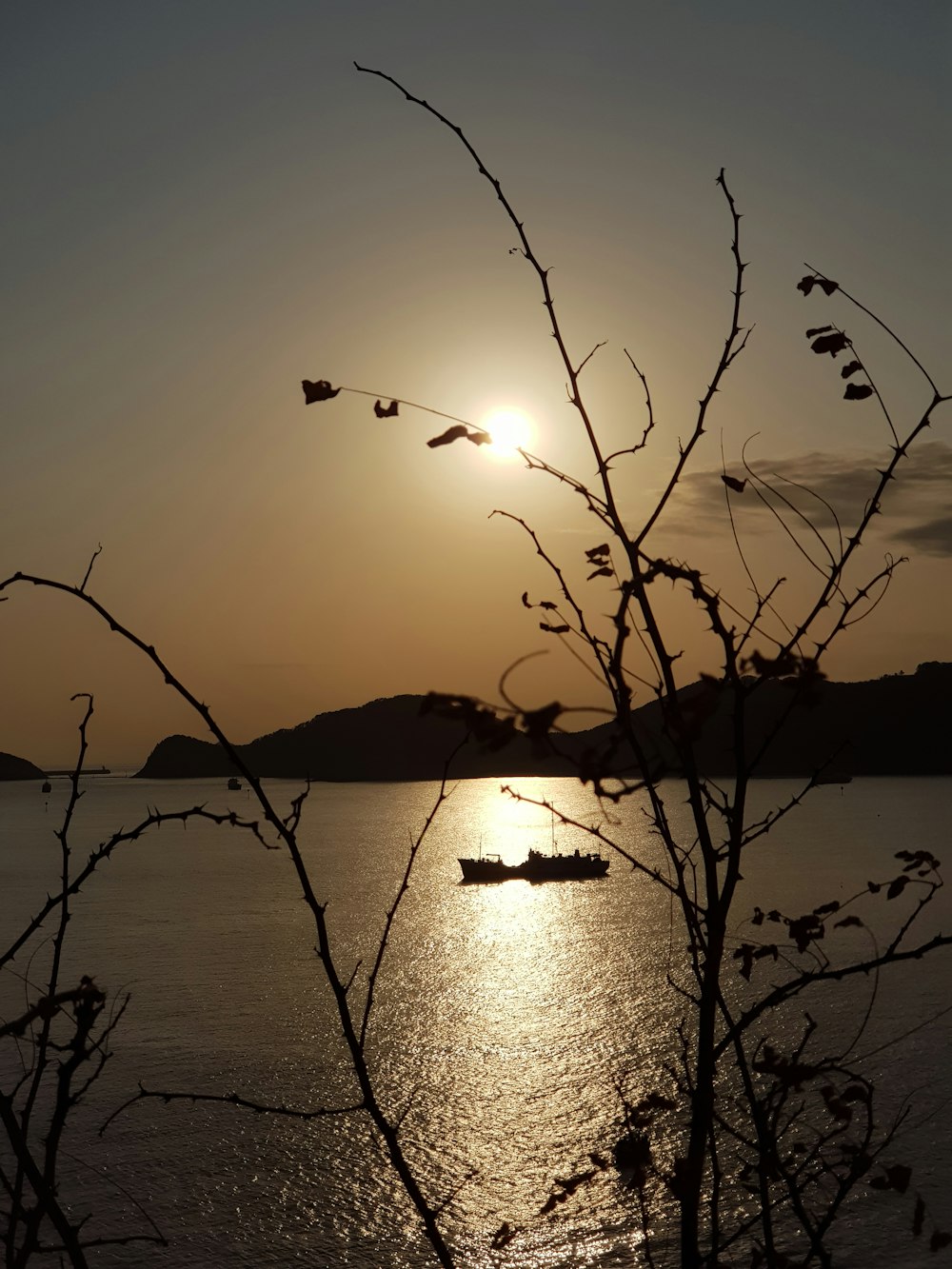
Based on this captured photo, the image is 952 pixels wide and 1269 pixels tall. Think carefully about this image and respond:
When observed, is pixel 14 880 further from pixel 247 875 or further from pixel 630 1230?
pixel 630 1230

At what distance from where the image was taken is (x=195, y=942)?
85500mm

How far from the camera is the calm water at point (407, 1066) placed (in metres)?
40.8

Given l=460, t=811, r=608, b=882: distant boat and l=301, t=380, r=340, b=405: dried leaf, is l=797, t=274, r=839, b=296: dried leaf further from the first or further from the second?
l=460, t=811, r=608, b=882: distant boat

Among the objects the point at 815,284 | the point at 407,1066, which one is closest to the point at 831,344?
the point at 815,284

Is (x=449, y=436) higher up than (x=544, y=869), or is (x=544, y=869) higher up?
(x=449, y=436)

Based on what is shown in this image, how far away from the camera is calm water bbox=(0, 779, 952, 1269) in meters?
40.8

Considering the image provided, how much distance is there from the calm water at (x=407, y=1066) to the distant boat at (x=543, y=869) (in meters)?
16.8

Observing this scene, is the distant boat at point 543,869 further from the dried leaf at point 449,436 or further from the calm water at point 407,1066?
the dried leaf at point 449,436

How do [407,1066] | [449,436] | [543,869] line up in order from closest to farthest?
[449,436] < [407,1066] < [543,869]

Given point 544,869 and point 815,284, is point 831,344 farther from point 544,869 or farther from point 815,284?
point 544,869

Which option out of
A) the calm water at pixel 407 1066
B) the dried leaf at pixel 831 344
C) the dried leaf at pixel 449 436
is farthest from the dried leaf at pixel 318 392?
the calm water at pixel 407 1066

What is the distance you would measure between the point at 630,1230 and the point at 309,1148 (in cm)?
1339

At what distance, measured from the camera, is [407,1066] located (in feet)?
184

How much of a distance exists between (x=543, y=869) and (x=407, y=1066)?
237ft
